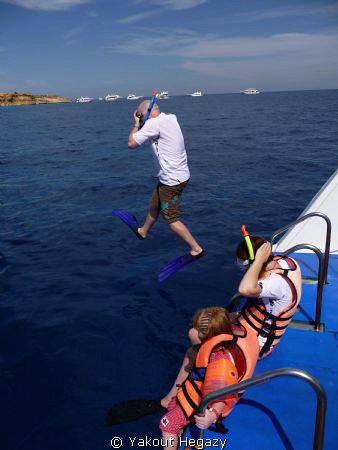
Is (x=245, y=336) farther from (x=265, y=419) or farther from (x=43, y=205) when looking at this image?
(x=43, y=205)

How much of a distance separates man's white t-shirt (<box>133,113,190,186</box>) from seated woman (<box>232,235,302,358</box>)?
2.59 m

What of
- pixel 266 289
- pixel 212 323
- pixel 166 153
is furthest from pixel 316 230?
pixel 212 323

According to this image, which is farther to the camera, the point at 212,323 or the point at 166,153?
the point at 166,153

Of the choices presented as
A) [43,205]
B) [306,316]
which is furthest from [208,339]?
[43,205]

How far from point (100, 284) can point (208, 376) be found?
200 inches

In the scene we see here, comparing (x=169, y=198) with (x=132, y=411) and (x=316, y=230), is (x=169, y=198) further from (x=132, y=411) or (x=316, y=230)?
(x=316, y=230)

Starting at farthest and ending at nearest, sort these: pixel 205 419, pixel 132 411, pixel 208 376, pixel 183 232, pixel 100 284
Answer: pixel 100 284
pixel 183 232
pixel 132 411
pixel 208 376
pixel 205 419

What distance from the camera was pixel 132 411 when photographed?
14.9ft

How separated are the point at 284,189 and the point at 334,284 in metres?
9.69

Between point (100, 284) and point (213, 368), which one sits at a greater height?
point (213, 368)

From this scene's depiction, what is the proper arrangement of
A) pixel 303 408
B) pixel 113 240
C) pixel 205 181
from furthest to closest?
1. pixel 205 181
2. pixel 113 240
3. pixel 303 408

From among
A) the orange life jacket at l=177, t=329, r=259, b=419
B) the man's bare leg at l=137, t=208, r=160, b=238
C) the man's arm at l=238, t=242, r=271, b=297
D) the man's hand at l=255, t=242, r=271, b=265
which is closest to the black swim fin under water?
the orange life jacket at l=177, t=329, r=259, b=419

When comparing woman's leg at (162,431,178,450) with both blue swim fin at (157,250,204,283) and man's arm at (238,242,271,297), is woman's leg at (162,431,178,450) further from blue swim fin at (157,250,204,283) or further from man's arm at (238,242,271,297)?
blue swim fin at (157,250,204,283)

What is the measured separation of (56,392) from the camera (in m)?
4.99
